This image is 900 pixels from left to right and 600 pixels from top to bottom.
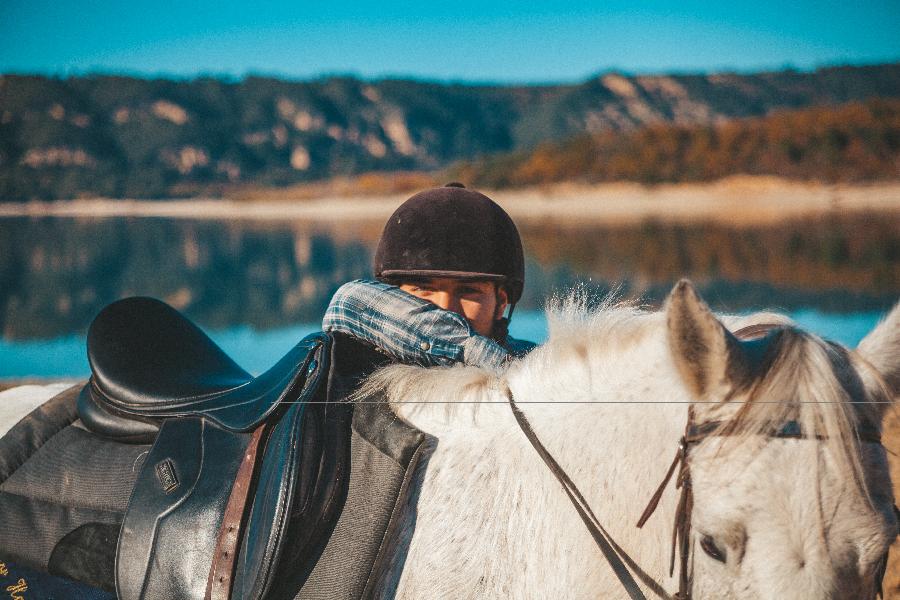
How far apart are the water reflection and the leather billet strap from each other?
7.30 meters

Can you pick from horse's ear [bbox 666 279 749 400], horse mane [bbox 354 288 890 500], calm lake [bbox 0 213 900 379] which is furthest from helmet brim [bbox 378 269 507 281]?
calm lake [bbox 0 213 900 379]

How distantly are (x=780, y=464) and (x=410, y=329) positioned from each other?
2.55 feet

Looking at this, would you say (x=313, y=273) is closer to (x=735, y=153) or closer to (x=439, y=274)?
(x=439, y=274)

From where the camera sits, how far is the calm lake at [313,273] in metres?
10.8

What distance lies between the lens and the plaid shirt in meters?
1.46

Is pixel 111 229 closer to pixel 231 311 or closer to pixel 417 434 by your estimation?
pixel 231 311

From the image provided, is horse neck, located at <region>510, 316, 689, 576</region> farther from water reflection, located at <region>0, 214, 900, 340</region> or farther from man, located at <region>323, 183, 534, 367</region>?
water reflection, located at <region>0, 214, 900, 340</region>

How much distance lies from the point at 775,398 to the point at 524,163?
47928 millimetres

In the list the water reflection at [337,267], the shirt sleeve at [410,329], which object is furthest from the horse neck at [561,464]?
the water reflection at [337,267]

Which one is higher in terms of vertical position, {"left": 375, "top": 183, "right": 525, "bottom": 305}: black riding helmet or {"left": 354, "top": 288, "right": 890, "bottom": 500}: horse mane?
{"left": 375, "top": 183, "right": 525, "bottom": 305}: black riding helmet

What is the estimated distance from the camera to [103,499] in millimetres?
1449

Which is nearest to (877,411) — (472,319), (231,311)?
(472,319)

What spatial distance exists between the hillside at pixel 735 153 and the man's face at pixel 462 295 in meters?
32.4

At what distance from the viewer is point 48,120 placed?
24.0m
